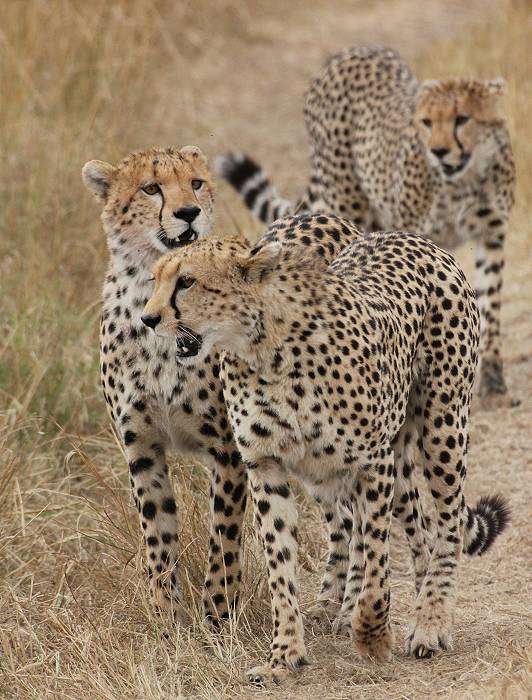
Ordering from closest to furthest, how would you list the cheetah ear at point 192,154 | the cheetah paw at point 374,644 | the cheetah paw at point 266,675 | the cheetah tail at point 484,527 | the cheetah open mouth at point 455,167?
1. the cheetah paw at point 266,675
2. the cheetah paw at point 374,644
3. the cheetah ear at point 192,154
4. the cheetah tail at point 484,527
5. the cheetah open mouth at point 455,167

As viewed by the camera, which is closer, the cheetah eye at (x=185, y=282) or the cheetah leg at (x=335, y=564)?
the cheetah eye at (x=185, y=282)

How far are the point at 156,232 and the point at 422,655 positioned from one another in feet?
3.75

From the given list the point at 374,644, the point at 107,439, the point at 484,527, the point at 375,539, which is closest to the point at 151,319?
the point at 375,539

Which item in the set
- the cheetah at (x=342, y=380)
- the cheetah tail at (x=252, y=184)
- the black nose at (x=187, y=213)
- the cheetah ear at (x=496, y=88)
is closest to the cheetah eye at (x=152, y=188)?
the black nose at (x=187, y=213)

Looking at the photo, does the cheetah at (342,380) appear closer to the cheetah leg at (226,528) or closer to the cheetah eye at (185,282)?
the cheetah eye at (185,282)

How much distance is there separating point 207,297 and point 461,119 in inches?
113

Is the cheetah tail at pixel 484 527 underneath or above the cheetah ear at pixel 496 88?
underneath

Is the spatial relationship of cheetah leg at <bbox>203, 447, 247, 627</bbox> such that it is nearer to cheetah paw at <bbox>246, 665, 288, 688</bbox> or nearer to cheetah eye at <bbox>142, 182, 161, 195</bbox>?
cheetah paw at <bbox>246, 665, 288, 688</bbox>

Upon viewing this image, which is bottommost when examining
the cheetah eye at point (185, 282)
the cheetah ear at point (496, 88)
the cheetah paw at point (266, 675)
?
the cheetah paw at point (266, 675)

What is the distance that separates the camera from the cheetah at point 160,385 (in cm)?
347

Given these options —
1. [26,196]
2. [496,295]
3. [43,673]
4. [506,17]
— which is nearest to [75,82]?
[26,196]

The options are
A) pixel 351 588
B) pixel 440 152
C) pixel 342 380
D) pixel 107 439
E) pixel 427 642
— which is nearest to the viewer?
pixel 342 380

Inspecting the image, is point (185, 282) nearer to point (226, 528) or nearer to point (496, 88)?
point (226, 528)

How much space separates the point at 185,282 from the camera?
3.03 meters
